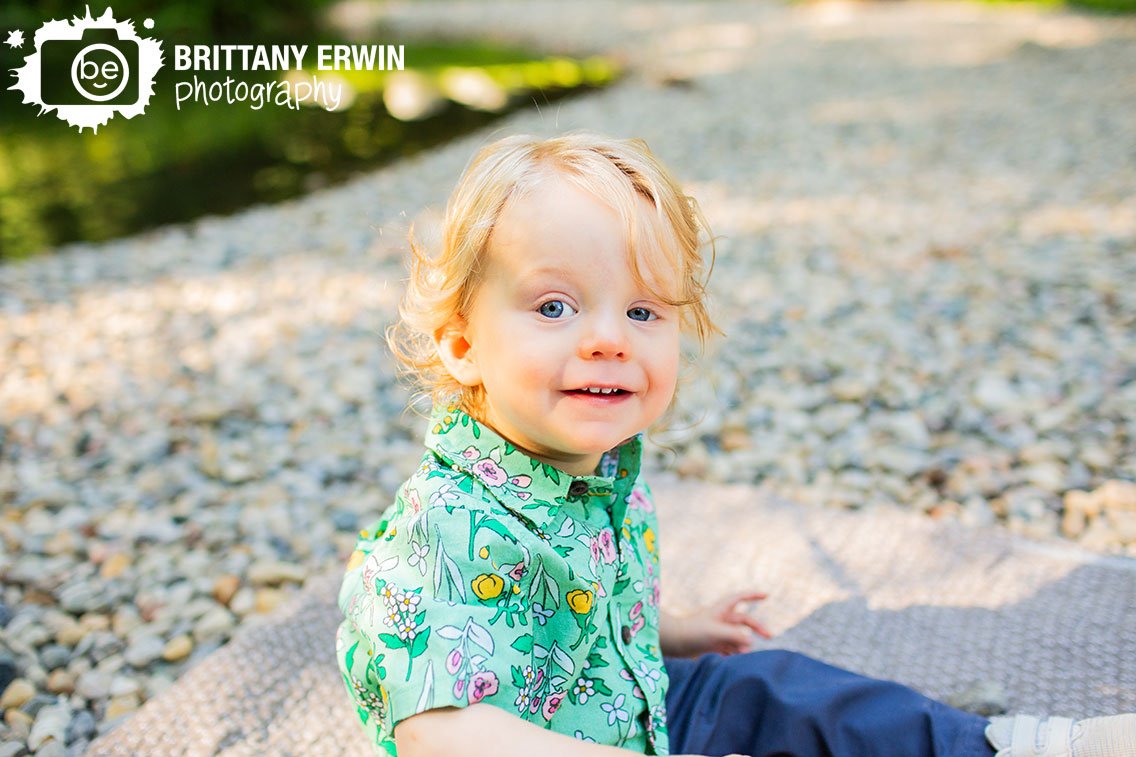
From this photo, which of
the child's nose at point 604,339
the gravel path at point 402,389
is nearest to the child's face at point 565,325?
the child's nose at point 604,339

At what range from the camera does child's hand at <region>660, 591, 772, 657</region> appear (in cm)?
175

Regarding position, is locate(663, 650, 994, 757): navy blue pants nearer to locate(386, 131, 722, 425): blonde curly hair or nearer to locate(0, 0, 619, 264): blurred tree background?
locate(386, 131, 722, 425): blonde curly hair

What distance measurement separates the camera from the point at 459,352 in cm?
140

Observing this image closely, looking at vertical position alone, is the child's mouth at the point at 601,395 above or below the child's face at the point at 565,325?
below

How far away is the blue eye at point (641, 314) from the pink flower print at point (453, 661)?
1.61 ft

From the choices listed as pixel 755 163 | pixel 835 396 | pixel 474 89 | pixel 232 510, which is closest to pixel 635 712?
pixel 232 510

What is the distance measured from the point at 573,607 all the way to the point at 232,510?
1616 millimetres

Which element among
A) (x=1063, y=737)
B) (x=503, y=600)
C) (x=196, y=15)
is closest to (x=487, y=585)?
(x=503, y=600)

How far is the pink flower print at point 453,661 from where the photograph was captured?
3.78 ft

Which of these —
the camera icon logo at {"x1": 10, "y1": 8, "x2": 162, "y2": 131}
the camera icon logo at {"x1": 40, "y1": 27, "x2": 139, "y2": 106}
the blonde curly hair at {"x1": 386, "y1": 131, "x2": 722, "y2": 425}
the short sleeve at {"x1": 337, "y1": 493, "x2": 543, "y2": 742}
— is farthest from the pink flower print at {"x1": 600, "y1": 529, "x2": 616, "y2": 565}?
the camera icon logo at {"x1": 10, "y1": 8, "x2": 162, "y2": 131}

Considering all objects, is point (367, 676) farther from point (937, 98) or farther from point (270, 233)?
point (937, 98)

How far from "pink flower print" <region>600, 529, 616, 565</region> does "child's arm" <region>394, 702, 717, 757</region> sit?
0.27 metres

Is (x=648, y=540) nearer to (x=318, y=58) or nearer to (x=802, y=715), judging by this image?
(x=802, y=715)

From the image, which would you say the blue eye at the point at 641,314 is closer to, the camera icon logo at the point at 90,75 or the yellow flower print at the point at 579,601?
the yellow flower print at the point at 579,601
